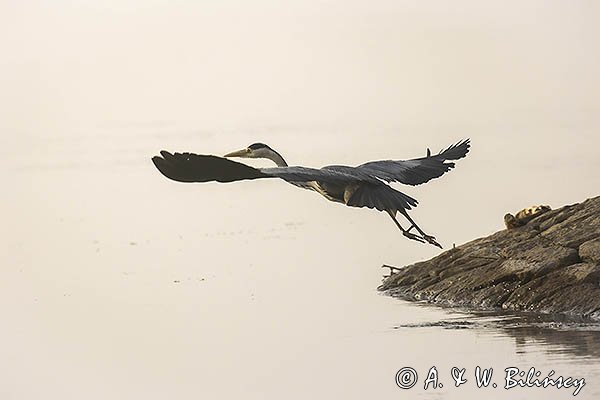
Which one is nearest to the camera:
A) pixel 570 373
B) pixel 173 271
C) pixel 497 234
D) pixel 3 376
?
pixel 570 373

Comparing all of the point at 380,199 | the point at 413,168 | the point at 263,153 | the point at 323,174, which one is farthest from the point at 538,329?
the point at 263,153

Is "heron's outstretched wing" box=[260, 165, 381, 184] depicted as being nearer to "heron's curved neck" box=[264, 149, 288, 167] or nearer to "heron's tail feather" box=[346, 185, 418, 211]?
"heron's tail feather" box=[346, 185, 418, 211]

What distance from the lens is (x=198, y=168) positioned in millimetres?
7582

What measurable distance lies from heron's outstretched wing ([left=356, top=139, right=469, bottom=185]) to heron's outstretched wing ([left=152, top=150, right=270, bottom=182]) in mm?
1503

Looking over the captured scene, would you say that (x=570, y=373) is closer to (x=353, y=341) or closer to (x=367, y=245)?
(x=353, y=341)

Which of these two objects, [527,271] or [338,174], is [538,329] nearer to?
[527,271]

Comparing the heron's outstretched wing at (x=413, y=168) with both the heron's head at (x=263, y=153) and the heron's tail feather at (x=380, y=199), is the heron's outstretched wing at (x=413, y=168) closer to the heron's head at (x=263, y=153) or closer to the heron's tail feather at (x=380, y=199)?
the heron's tail feather at (x=380, y=199)

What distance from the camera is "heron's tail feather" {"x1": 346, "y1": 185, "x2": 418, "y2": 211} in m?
8.30

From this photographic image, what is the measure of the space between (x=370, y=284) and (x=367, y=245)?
1.69 metres

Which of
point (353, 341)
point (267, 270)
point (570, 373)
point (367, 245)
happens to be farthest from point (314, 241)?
point (570, 373)

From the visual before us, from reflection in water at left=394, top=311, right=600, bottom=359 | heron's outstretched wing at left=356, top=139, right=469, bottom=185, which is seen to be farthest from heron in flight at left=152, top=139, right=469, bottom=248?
reflection in water at left=394, top=311, right=600, bottom=359

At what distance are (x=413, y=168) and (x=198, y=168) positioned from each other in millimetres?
2185

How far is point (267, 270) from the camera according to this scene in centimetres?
1247

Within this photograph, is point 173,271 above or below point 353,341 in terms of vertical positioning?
above
